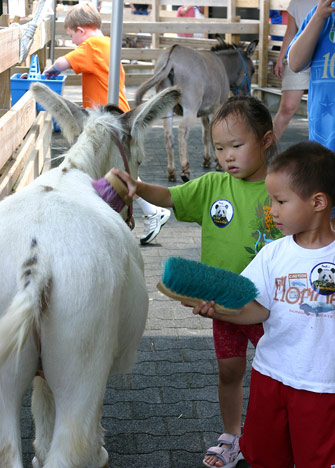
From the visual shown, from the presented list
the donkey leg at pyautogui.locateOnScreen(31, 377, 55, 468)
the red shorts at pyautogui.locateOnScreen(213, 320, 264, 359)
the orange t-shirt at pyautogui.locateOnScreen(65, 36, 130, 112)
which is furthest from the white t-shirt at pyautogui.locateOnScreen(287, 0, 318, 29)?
the donkey leg at pyautogui.locateOnScreen(31, 377, 55, 468)

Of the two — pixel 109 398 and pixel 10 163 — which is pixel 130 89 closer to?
pixel 10 163

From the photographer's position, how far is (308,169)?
2.17 meters

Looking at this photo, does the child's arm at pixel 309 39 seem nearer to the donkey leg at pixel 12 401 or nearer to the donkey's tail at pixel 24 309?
the donkey's tail at pixel 24 309

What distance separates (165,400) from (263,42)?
1199 centimetres

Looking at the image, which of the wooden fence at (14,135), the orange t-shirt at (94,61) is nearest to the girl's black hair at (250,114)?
the wooden fence at (14,135)

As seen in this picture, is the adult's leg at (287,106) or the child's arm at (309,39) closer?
the child's arm at (309,39)

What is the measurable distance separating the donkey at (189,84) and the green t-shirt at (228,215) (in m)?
5.24

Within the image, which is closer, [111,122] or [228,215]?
[228,215]

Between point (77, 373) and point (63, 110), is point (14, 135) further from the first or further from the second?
point (77, 373)

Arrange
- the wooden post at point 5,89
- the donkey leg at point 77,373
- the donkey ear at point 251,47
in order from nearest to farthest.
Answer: the donkey leg at point 77,373
the wooden post at point 5,89
the donkey ear at point 251,47

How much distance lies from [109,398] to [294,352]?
1603mm

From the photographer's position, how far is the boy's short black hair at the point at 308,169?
2.15 metres

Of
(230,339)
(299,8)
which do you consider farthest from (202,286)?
(299,8)

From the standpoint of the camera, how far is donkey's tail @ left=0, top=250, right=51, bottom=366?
1.73m
